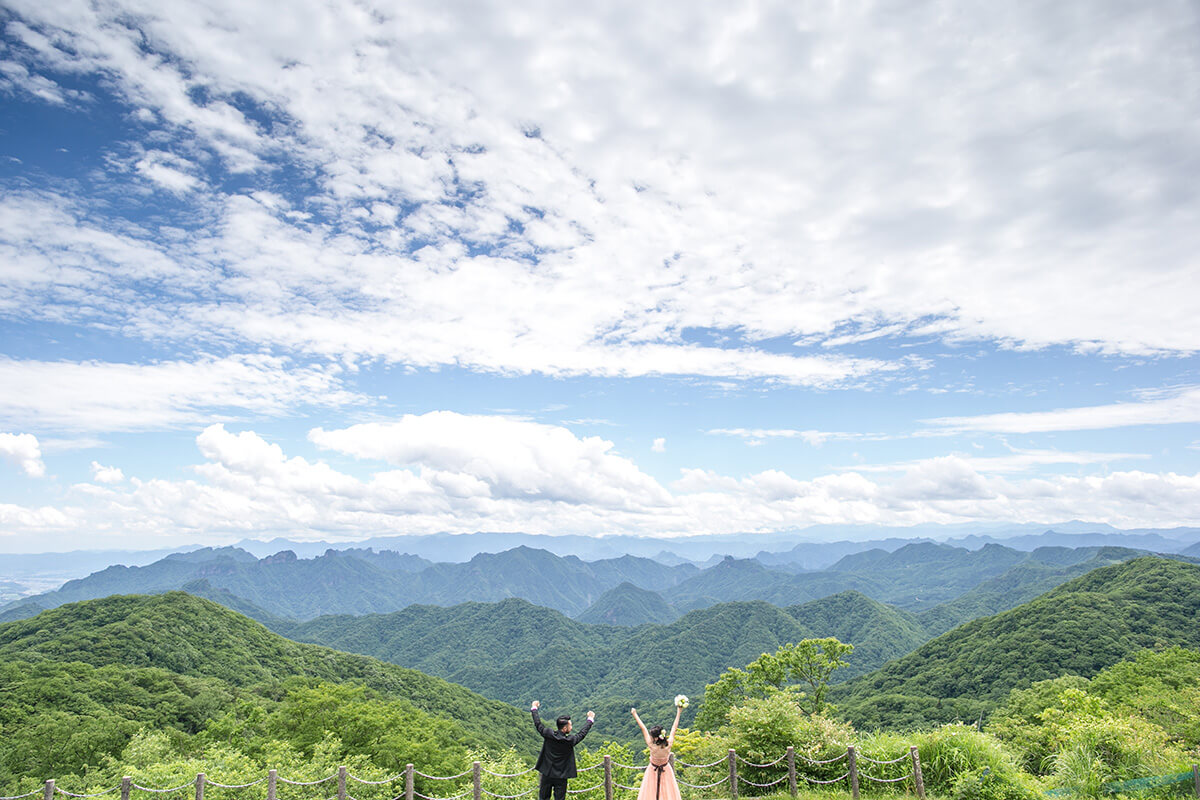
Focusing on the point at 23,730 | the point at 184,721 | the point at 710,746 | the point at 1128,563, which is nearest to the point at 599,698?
the point at 1128,563

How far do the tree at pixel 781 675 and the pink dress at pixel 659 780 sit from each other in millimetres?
39316

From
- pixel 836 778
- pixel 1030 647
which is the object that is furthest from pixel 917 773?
pixel 1030 647

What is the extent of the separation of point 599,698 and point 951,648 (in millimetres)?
110185

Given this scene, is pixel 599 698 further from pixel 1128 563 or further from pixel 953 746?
pixel 953 746

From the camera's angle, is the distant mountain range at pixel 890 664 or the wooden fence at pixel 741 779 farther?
the distant mountain range at pixel 890 664

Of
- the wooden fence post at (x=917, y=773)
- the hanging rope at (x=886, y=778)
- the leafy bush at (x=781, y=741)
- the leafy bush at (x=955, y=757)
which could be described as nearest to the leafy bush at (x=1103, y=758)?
the leafy bush at (x=955, y=757)

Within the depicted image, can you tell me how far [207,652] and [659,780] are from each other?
310 feet

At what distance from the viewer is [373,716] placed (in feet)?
106

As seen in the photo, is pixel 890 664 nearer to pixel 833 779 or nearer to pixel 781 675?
pixel 781 675

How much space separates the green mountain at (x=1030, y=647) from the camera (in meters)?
73.0

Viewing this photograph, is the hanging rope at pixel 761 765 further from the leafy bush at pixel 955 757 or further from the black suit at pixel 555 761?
the black suit at pixel 555 761

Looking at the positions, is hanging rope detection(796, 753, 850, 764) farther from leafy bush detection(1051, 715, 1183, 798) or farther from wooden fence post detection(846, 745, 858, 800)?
leafy bush detection(1051, 715, 1183, 798)

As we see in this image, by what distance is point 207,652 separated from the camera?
3204 inches

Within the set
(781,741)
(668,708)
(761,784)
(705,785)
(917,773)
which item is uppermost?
(781,741)
